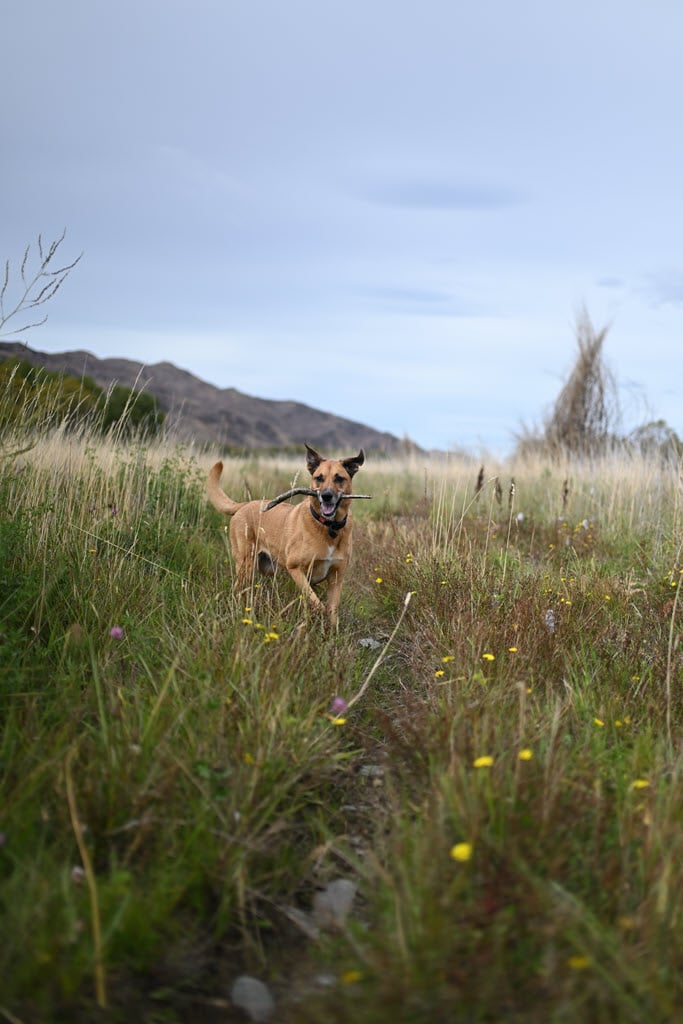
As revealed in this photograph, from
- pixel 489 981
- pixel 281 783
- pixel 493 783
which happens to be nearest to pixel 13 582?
pixel 281 783

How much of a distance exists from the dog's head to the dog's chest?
0.77 ft

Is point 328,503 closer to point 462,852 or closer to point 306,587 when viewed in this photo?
point 306,587

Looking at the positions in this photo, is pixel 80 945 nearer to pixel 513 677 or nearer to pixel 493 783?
pixel 493 783

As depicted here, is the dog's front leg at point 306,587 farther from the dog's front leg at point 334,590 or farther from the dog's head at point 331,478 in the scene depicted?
the dog's head at point 331,478

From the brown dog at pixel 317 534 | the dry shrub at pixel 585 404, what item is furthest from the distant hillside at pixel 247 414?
the brown dog at pixel 317 534

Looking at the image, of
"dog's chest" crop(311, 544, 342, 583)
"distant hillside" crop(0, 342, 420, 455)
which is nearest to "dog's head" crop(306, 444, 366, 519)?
"dog's chest" crop(311, 544, 342, 583)

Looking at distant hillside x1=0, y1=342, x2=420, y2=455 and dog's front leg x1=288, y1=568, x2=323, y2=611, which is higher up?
distant hillside x1=0, y1=342, x2=420, y2=455

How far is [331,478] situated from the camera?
16.5ft

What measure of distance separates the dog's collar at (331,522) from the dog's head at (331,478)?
35mm

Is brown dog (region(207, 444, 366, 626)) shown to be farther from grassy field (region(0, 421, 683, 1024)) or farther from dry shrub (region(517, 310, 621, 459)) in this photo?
dry shrub (region(517, 310, 621, 459))

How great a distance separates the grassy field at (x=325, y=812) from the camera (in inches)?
72.1

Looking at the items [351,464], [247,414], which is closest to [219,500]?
[351,464]

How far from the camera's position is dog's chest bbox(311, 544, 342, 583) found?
5020 millimetres

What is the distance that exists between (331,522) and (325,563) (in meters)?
0.28
